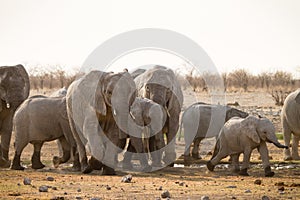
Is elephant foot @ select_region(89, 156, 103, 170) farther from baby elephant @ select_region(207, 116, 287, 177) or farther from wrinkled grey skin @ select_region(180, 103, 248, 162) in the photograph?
wrinkled grey skin @ select_region(180, 103, 248, 162)

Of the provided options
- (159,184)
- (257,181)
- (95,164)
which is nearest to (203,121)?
(95,164)

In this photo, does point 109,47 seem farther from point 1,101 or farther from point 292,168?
point 292,168

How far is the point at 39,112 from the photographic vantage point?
16656mm

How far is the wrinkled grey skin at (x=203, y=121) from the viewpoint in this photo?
20578mm

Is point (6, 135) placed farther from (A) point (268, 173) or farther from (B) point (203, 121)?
(A) point (268, 173)

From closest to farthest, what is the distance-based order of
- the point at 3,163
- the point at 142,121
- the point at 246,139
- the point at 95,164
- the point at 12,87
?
the point at 95,164
the point at 246,139
the point at 142,121
the point at 3,163
the point at 12,87

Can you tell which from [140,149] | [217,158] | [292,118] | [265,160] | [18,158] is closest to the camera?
[265,160]

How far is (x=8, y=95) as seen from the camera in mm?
17406

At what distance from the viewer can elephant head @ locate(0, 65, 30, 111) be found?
57.0 ft

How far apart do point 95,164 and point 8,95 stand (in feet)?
12.0

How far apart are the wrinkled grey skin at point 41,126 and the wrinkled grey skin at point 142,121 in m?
1.34

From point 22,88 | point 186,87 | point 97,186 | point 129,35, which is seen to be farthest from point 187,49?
point 186,87

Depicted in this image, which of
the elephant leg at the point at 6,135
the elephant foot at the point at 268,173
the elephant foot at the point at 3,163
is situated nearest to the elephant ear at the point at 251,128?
the elephant foot at the point at 268,173

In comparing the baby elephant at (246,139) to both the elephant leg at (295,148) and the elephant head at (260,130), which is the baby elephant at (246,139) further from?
the elephant leg at (295,148)
